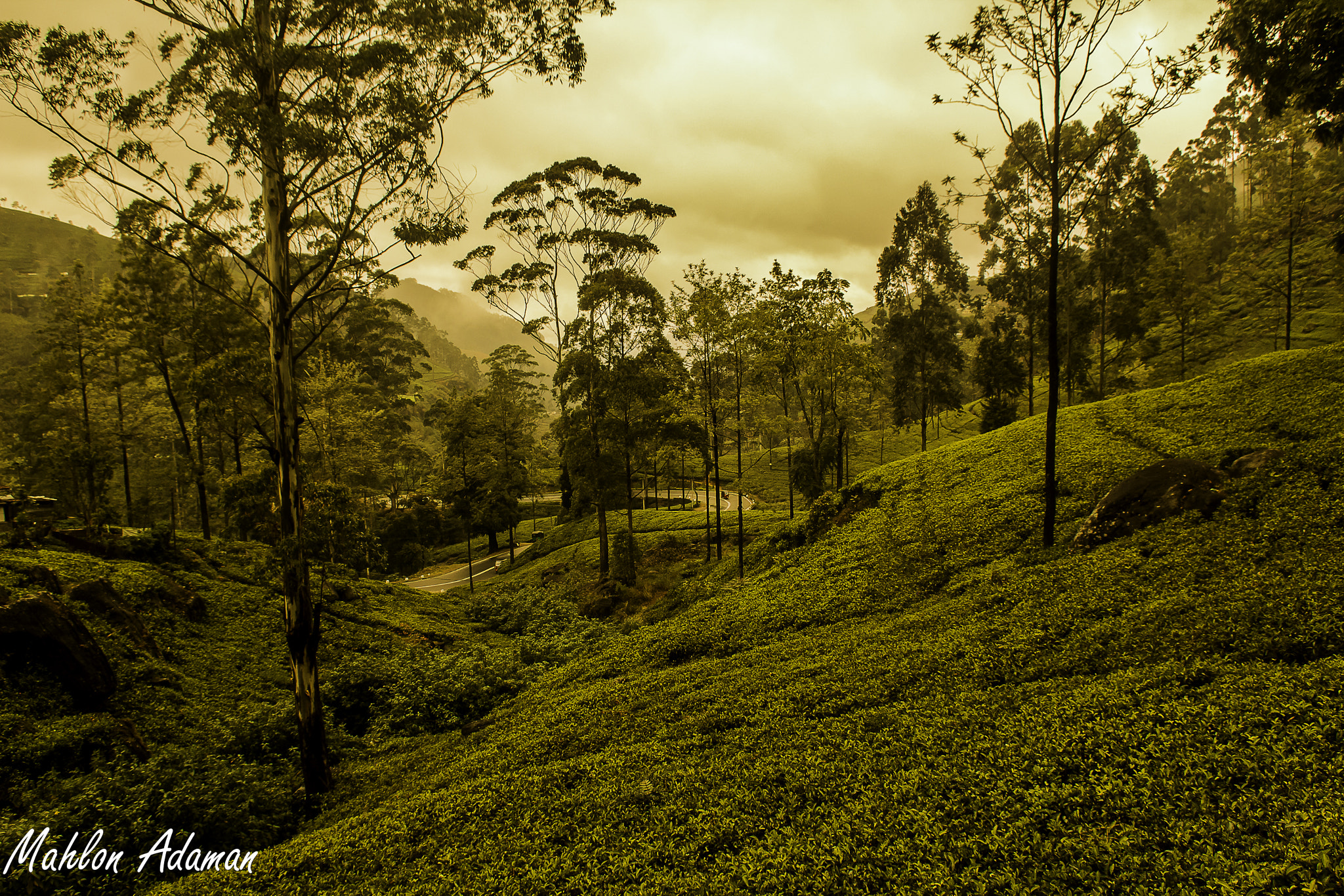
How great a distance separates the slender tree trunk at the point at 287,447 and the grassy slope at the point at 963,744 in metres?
1.56

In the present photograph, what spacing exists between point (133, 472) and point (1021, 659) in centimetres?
5099

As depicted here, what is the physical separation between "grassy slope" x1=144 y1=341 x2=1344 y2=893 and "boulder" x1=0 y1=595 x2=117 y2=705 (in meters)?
5.12

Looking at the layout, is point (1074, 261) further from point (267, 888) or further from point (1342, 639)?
point (267, 888)

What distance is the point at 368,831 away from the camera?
23.0ft

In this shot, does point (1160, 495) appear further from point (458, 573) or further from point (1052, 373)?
point (458, 573)

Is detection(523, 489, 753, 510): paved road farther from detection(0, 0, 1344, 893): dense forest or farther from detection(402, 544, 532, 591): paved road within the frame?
detection(0, 0, 1344, 893): dense forest

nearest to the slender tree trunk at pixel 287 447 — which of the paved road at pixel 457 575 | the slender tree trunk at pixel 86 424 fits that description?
the slender tree trunk at pixel 86 424

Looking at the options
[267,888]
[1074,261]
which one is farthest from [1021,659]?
[1074,261]

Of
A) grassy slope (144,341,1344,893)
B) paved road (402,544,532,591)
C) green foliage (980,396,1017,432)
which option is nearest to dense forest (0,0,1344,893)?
grassy slope (144,341,1344,893)

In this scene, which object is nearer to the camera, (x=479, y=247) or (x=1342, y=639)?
(x=1342, y=639)

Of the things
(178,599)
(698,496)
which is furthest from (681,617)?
(698,496)

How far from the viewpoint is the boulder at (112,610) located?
38.5 feet

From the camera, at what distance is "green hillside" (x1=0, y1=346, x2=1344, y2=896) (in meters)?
4.84

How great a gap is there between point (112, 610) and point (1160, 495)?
73.0 ft
